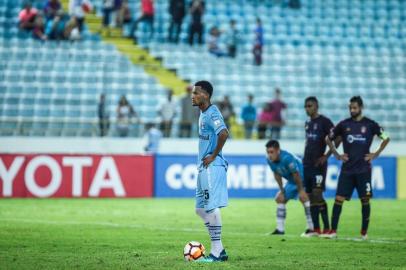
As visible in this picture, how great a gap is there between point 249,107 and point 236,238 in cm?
1408

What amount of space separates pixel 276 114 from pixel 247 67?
372cm

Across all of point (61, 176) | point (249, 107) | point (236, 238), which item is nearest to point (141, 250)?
point (236, 238)

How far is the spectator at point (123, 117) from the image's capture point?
1112 inches

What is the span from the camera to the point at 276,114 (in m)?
29.0

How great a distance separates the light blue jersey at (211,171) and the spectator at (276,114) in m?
17.2

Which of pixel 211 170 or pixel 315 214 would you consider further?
pixel 315 214

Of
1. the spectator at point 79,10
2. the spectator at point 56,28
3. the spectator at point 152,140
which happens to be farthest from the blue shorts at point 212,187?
the spectator at point 79,10

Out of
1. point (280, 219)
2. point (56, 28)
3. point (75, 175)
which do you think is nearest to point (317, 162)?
point (280, 219)

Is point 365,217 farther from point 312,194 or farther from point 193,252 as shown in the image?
point 193,252

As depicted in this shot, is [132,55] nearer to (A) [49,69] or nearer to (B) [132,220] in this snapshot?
(A) [49,69]

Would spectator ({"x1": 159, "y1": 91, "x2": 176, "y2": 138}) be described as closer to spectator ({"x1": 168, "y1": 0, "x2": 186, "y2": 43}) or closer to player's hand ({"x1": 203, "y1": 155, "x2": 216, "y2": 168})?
spectator ({"x1": 168, "y1": 0, "x2": 186, "y2": 43})

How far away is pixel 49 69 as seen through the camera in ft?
98.1

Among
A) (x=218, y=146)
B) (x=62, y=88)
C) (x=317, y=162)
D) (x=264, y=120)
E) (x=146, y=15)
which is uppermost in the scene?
(x=146, y=15)

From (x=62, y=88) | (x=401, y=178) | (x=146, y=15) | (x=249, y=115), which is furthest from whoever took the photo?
(x=146, y=15)
